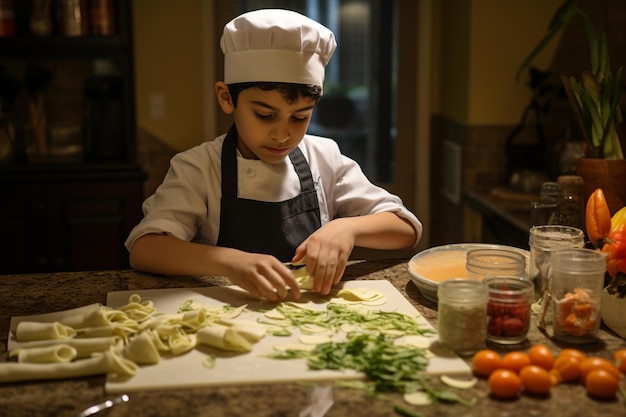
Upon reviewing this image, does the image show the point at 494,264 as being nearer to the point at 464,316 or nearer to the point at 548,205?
the point at 464,316

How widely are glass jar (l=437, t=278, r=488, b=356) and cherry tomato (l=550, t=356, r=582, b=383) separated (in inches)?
5.1

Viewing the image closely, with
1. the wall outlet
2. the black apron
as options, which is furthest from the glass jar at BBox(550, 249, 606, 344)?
the wall outlet

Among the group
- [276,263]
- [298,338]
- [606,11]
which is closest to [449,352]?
[298,338]

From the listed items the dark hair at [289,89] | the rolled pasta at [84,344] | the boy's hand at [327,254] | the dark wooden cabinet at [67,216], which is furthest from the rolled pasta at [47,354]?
the dark wooden cabinet at [67,216]

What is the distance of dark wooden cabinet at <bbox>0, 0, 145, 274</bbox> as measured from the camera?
3180 millimetres

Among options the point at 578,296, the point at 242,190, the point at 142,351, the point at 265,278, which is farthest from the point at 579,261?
the point at 242,190

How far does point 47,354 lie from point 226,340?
0.84ft

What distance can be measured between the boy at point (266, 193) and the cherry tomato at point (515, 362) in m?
0.44

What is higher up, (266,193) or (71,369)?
(266,193)

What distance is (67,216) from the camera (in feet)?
10.5

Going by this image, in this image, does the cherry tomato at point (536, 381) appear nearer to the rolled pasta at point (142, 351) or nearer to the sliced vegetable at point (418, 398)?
the sliced vegetable at point (418, 398)

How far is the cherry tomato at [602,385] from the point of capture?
3.30 ft

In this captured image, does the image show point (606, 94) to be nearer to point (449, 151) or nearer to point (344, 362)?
point (344, 362)

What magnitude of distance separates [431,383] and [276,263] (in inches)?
17.2
